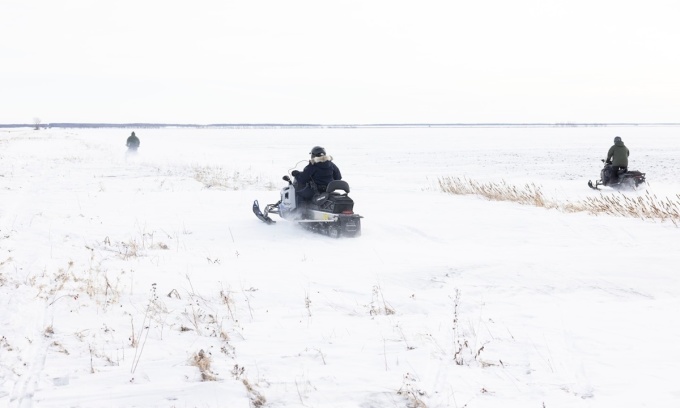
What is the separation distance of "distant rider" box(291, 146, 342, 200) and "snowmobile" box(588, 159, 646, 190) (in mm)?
12157

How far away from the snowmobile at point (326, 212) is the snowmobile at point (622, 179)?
1234 centimetres

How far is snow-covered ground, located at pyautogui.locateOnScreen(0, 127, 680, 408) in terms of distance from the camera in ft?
13.5

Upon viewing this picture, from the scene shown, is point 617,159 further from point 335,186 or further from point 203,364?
point 203,364

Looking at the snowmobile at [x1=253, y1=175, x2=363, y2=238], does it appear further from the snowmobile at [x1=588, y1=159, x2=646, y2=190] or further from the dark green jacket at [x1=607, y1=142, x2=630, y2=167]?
the dark green jacket at [x1=607, y1=142, x2=630, y2=167]

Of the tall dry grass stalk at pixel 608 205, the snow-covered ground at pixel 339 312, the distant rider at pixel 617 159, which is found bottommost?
the snow-covered ground at pixel 339 312

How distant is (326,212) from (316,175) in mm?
985

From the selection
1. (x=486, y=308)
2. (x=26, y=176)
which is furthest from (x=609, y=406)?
(x=26, y=176)

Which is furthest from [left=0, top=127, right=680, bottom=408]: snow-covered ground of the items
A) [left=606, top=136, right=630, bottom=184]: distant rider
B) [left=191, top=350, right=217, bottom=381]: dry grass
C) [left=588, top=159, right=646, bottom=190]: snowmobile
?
[left=606, top=136, right=630, bottom=184]: distant rider

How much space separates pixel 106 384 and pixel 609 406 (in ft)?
11.6

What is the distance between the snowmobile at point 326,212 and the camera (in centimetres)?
1068

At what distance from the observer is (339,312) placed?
6.12 metres

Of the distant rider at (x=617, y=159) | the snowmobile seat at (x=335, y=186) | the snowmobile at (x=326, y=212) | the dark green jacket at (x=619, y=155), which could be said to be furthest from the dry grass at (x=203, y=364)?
the dark green jacket at (x=619, y=155)

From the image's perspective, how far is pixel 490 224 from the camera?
11.9 metres

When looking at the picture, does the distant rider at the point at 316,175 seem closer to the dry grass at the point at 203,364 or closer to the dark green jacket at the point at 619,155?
the dry grass at the point at 203,364
